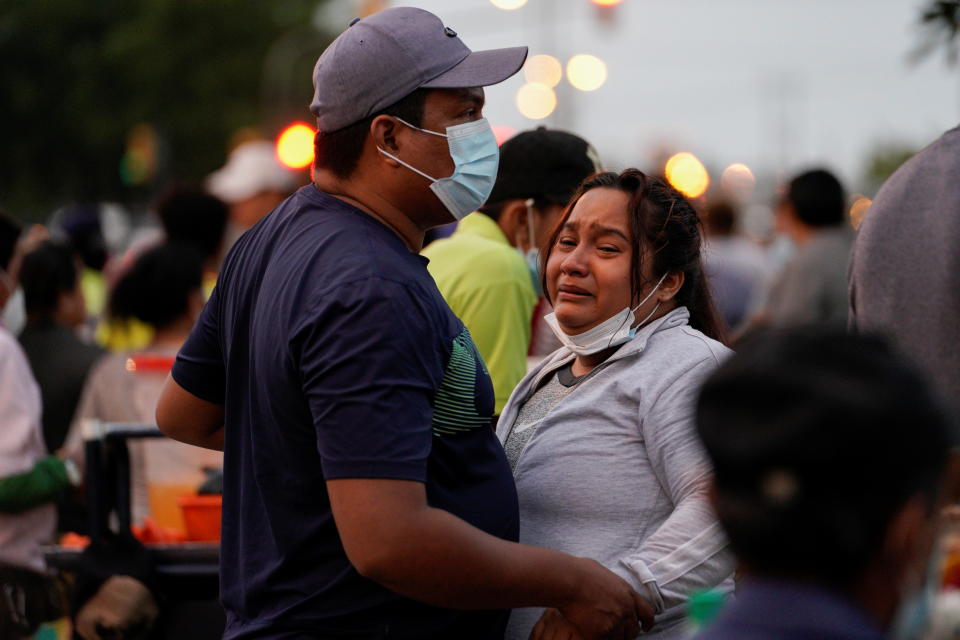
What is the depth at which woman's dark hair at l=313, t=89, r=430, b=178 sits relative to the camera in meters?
2.74

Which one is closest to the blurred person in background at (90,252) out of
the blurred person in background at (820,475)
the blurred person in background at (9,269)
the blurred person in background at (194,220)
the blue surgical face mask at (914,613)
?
the blurred person in background at (194,220)

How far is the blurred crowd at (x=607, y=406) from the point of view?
1560 mm

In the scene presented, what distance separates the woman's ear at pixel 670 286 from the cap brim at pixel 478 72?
670 millimetres

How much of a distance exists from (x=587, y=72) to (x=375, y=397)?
62.1 feet

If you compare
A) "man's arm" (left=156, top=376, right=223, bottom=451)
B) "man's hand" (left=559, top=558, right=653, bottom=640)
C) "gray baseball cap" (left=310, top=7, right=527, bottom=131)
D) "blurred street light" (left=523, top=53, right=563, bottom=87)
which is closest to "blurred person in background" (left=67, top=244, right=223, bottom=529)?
"man's arm" (left=156, top=376, right=223, bottom=451)

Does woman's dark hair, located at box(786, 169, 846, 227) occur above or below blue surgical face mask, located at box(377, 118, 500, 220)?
below

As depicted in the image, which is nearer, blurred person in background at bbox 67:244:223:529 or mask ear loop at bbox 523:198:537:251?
mask ear loop at bbox 523:198:537:251

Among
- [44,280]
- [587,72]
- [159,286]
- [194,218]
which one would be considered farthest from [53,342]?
[587,72]

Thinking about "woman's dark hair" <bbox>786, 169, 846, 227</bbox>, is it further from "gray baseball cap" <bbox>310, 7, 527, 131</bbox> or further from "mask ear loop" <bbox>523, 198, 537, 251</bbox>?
"gray baseball cap" <bbox>310, 7, 527, 131</bbox>

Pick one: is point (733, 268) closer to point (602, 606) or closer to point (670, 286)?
point (670, 286)

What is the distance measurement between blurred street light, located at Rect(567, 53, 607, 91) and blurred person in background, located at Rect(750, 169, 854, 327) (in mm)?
12476

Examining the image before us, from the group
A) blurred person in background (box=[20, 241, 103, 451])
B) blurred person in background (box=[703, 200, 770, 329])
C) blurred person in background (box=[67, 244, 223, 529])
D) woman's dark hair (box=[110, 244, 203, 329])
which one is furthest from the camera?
blurred person in background (box=[703, 200, 770, 329])

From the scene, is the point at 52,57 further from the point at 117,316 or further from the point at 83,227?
the point at 117,316

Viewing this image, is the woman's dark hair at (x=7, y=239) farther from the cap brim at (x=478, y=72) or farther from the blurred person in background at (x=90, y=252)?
the blurred person in background at (x=90, y=252)
